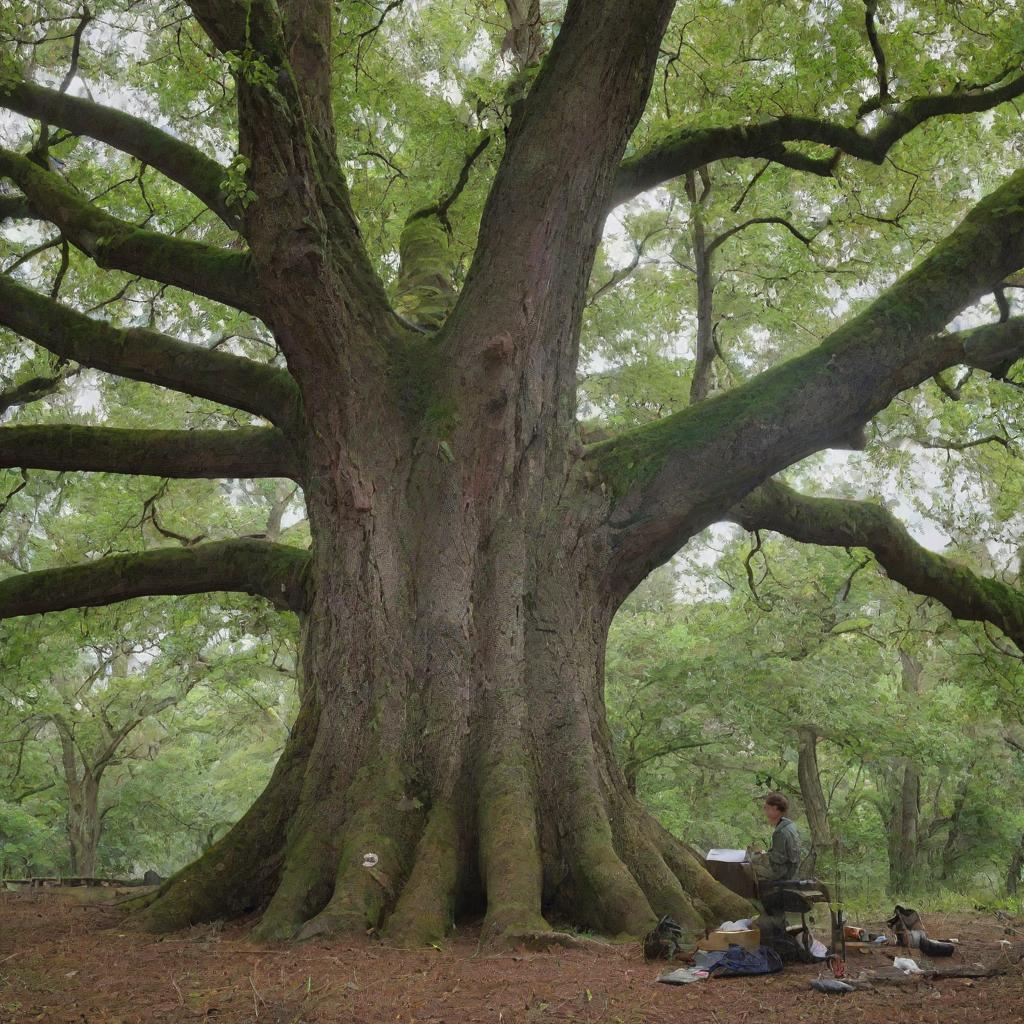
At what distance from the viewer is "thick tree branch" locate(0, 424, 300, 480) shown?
307 inches

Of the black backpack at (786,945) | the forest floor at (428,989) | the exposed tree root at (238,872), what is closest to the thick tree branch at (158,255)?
the exposed tree root at (238,872)

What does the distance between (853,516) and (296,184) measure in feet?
19.2

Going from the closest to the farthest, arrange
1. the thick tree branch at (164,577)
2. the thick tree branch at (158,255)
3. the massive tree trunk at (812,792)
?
1. the thick tree branch at (158,255)
2. the thick tree branch at (164,577)
3. the massive tree trunk at (812,792)

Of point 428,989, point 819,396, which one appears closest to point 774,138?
point 819,396

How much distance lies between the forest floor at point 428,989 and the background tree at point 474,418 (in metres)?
0.56

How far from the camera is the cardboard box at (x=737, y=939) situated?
456 cm

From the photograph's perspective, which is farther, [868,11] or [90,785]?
[90,785]

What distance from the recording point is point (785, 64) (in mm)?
9664

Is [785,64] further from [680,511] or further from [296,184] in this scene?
[296,184]

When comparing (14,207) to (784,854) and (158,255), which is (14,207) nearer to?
(158,255)

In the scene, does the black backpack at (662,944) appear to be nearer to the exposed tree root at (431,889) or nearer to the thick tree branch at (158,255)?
the exposed tree root at (431,889)

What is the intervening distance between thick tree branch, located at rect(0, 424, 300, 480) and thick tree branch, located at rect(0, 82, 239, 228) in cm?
187

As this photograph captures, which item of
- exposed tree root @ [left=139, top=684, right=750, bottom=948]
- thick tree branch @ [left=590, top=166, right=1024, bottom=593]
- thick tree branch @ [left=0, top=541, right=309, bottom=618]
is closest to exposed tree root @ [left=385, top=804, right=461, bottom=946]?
exposed tree root @ [left=139, top=684, right=750, bottom=948]

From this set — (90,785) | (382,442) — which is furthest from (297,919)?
(90,785)
